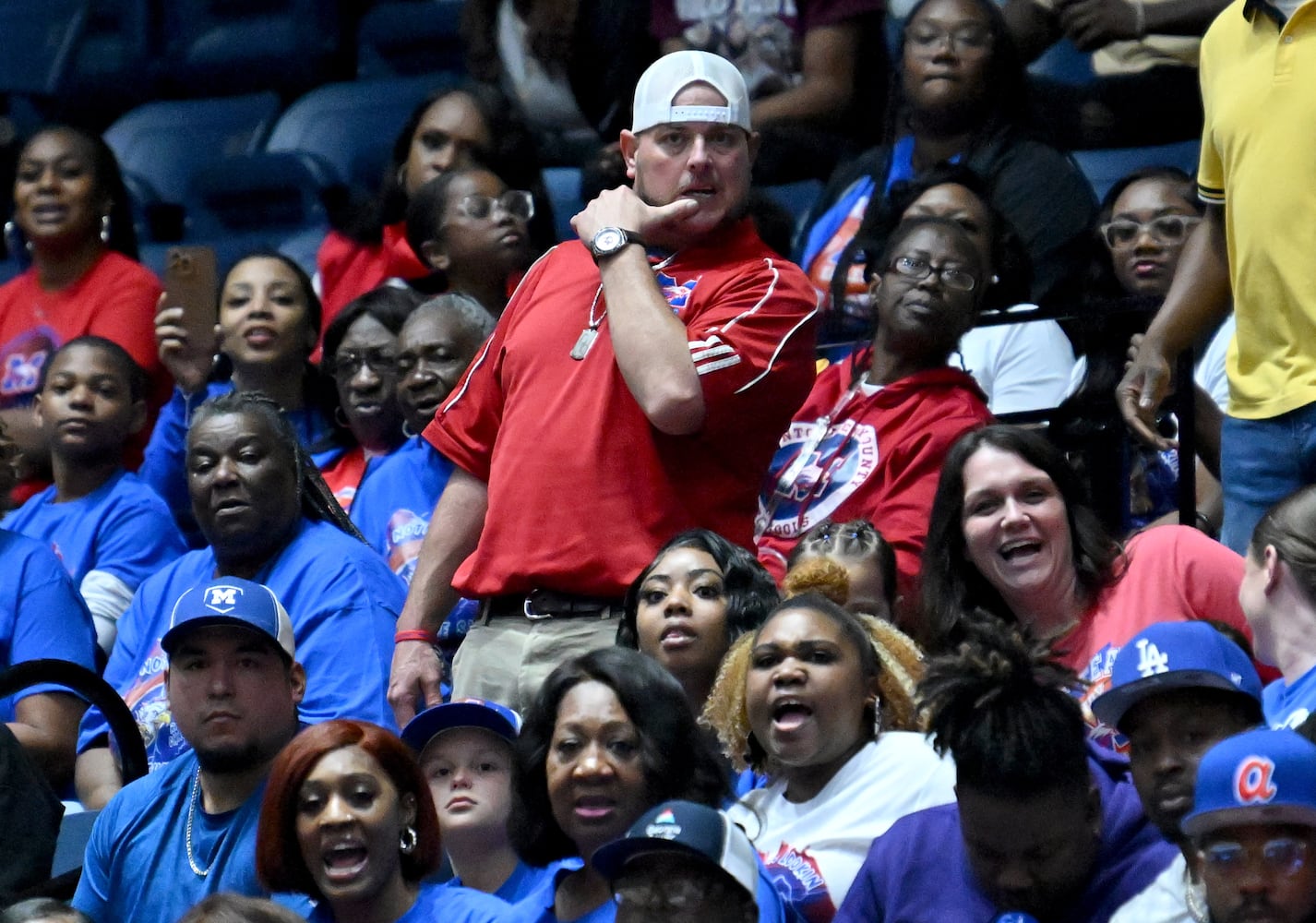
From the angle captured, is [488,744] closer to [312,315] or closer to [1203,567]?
[1203,567]

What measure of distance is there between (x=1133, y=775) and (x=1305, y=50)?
1.52 metres

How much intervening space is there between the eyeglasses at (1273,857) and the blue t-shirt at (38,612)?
9.73 feet

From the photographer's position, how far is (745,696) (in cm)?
420

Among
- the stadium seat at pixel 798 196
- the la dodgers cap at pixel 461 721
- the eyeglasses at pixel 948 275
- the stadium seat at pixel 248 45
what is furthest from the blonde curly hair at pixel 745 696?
the stadium seat at pixel 248 45

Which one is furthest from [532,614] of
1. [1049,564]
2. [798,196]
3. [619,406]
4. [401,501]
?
[798,196]

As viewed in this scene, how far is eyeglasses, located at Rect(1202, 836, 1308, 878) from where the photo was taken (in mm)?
3195

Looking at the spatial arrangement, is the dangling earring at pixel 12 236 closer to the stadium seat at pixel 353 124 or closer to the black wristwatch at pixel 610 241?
the stadium seat at pixel 353 124

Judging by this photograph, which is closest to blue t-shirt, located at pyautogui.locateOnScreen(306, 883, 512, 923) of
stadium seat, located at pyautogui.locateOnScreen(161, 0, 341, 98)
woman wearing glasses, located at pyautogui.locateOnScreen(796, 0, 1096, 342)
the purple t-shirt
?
woman wearing glasses, located at pyautogui.locateOnScreen(796, 0, 1096, 342)

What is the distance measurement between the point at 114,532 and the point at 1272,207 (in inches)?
121

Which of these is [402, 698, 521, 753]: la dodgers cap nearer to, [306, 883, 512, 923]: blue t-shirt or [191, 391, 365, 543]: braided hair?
[306, 883, 512, 923]: blue t-shirt

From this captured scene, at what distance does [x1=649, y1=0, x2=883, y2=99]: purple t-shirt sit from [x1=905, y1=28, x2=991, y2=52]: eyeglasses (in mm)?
789

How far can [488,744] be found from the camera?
4.46 m

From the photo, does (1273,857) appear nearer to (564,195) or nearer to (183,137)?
(564,195)

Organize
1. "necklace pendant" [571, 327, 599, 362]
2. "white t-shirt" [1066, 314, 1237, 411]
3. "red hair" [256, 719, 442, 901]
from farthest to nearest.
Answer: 1. "white t-shirt" [1066, 314, 1237, 411]
2. "necklace pendant" [571, 327, 599, 362]
3. "red hair" [256, 719, 442, 901]
